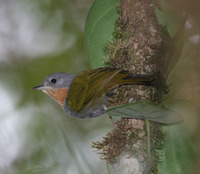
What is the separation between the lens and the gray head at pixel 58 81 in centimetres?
469

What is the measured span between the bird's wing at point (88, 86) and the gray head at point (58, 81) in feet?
0.51

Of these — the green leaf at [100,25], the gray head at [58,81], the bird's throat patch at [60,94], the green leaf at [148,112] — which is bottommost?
the bird's throat patch at [60,94]

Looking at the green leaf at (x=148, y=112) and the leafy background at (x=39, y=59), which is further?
the leafy background at (x=39, y=59)

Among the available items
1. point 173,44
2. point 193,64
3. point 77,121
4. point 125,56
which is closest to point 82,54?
point 77,121

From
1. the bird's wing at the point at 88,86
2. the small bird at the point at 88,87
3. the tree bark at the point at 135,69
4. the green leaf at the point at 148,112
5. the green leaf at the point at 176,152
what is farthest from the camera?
the bird's wing at the point at 88,86

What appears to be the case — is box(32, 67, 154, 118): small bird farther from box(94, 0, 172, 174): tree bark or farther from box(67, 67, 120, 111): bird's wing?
box(94, 0, 172, 174): tree bark

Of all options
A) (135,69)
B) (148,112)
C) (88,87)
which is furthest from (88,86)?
(148,112)

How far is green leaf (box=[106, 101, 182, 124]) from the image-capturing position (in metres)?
2.41

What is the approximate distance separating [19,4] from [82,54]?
1.78 meters

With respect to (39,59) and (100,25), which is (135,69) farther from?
(39,59)

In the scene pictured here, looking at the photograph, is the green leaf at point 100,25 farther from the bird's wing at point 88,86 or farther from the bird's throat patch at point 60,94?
the bird's throat patch at point 60,94

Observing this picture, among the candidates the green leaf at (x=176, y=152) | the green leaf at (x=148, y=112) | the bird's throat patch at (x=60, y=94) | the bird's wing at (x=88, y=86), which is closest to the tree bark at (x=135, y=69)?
the green leaf at (x=176, y=152)

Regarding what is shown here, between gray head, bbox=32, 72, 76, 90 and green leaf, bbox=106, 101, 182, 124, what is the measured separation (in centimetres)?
203

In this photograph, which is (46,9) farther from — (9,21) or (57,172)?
(57,172)
